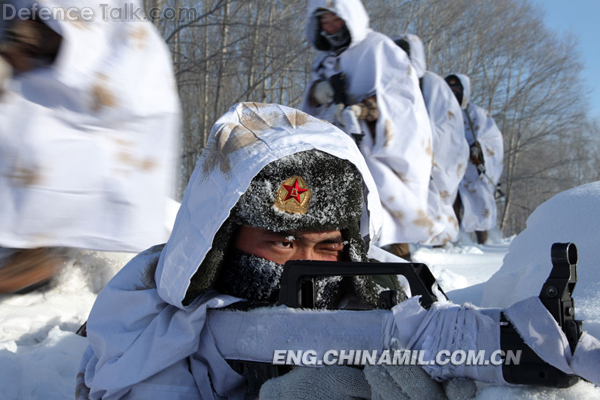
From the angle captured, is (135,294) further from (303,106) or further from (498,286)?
(303,106)

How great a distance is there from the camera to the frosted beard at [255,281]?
1309 mm

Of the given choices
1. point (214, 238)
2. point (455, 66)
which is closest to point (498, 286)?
point (214, 238)

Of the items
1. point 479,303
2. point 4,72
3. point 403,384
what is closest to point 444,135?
point 479,303

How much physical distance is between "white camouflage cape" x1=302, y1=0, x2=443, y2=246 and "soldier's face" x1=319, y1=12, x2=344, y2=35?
0.04 metres

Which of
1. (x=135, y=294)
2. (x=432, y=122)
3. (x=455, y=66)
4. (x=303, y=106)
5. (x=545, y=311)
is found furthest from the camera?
(x=455, y=66)

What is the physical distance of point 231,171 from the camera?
1.29 m

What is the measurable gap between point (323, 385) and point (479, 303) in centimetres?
121

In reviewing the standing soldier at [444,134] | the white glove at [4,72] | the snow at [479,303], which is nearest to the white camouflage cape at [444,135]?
the standing soldier at [444,134]

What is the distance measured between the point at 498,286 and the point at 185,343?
3.47 ft

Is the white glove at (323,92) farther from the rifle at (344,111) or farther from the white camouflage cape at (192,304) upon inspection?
the white camouflage cape at (192,304)

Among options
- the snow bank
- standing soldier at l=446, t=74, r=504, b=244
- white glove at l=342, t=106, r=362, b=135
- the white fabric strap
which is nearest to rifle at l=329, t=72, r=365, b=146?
white glove at l=342, t=106, r=362, b=135

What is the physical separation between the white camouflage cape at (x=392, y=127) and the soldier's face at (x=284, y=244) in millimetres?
2078

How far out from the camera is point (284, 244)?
4.44 feet

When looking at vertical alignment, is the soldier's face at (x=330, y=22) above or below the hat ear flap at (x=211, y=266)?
above
